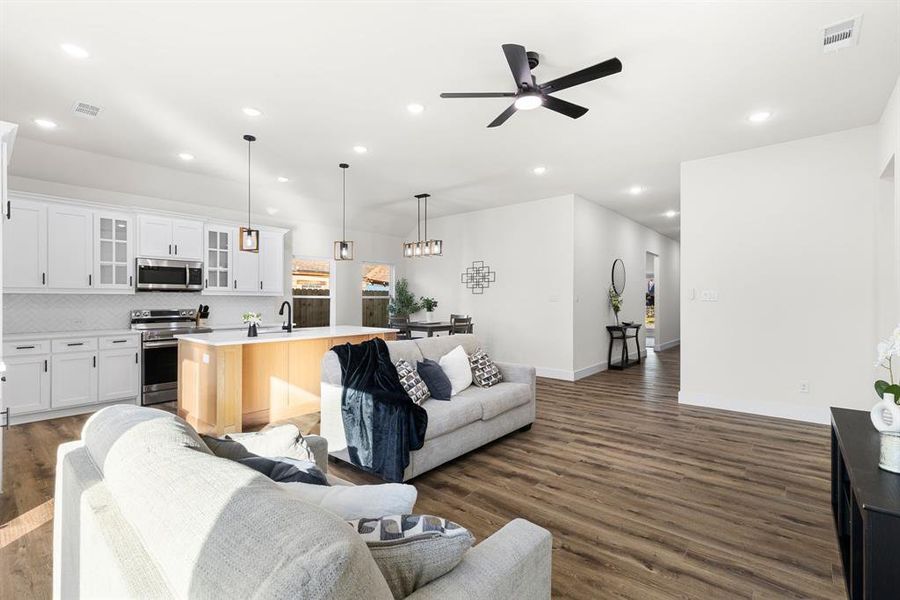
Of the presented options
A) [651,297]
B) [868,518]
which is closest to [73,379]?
[868,518]

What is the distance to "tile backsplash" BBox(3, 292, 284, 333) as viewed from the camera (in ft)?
15.3

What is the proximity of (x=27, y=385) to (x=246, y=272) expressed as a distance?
8.62 ft

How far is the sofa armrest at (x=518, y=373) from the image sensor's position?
3994 mm

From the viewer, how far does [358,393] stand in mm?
2967

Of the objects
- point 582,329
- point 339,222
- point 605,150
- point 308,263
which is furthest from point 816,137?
point 308,263

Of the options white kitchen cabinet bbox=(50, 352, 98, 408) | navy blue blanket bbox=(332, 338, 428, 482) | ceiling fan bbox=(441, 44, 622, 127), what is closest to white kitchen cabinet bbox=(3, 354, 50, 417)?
white kitchen cabinet bbox=(50, 352, 98, 408)

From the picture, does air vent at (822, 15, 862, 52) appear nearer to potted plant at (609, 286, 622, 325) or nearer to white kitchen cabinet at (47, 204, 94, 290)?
potted plant at (609, 286, 622, 325)

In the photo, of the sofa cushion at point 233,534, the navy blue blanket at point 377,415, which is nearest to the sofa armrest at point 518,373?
the navy blue blanket at point 377,415

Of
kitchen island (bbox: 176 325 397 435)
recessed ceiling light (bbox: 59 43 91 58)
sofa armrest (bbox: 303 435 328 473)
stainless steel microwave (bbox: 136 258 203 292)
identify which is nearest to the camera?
sofa armrest (bbox: 303 435 328 473)

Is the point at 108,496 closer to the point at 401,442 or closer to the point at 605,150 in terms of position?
the point at 401,442

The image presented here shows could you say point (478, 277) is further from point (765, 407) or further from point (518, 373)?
point (765, 407)

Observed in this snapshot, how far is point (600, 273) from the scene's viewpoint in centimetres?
727

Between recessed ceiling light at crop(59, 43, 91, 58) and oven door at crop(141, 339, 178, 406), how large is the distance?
327 cm

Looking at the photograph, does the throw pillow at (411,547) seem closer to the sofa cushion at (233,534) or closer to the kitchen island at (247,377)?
the sofa cushion at (233,534)
